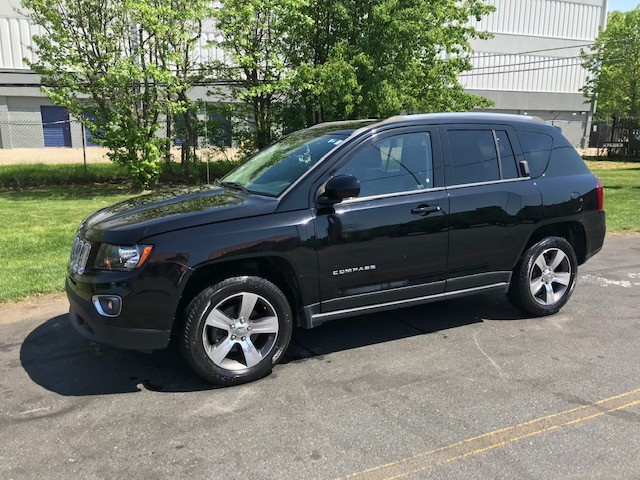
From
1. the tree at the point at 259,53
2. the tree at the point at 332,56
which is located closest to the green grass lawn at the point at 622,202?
the tree at the point at 332,56

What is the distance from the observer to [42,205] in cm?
1265

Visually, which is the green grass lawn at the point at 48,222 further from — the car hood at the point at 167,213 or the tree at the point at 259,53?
the tree at the point at 259,53

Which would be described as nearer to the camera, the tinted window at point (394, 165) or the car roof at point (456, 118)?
the tinted window at point (394, 165)

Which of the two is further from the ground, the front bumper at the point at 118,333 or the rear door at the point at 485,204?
the rear door at the point at 485,204

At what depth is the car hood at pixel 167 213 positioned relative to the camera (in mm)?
3762

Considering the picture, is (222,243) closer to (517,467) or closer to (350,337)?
(350,337)

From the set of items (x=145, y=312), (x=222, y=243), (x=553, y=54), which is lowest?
(x=145, y=312)

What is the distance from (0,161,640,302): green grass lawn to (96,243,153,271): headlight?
2762 millimetres

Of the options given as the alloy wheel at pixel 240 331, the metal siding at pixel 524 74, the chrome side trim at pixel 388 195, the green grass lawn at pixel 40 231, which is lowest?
the green grass lawn at pixel 40 231

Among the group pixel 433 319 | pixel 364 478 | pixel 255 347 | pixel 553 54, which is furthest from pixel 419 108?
pixel 553 54

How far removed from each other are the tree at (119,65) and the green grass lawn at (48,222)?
5.38 feet

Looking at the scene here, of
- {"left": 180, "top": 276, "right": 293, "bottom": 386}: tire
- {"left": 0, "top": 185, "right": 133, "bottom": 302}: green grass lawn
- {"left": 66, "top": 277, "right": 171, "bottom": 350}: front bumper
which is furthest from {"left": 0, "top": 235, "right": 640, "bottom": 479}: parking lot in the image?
{"left": 0, "top": 185, "right": 133, "bottom": 302}: green grass lawn

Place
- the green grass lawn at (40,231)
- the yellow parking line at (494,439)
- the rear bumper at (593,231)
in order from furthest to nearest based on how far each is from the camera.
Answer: the green grass lawn at (40,231)
the rear bumper at (593,231)
the yellow parking line at (494,439)

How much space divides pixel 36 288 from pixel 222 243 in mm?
3349
